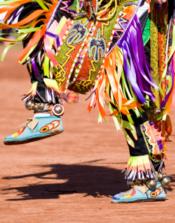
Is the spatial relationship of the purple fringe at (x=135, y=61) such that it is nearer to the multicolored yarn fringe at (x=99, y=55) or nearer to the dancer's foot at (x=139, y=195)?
the multicolored yarn fringe at (x=99, y=55)

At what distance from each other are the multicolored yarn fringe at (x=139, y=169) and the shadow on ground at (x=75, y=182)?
469mm

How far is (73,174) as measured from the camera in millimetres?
8109

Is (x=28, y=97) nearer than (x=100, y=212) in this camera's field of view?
No

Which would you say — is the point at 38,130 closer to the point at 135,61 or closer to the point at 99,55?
the point at 99,55

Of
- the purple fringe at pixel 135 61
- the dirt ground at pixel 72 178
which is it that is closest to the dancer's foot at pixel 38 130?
the dirt ground at pixel 72 178

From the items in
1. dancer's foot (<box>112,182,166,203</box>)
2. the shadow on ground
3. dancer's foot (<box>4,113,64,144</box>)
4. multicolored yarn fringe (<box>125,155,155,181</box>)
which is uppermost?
dancer's foot (<box>4,113,64,144</box>)

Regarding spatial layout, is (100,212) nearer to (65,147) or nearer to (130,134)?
(130,134)

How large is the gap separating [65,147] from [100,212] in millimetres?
3060

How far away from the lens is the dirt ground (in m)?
6.41

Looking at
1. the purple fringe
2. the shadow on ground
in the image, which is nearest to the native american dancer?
the purple fringe

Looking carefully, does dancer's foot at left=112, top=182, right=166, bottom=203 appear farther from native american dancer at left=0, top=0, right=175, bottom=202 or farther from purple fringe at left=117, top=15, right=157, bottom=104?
purple fringe at left=117, top=15, right=157, bottom=104

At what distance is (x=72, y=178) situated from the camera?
792cm

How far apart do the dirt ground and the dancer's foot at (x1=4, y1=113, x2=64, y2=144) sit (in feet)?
1.53

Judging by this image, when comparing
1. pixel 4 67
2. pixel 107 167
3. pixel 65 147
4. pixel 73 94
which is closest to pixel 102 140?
pixel 65 147
